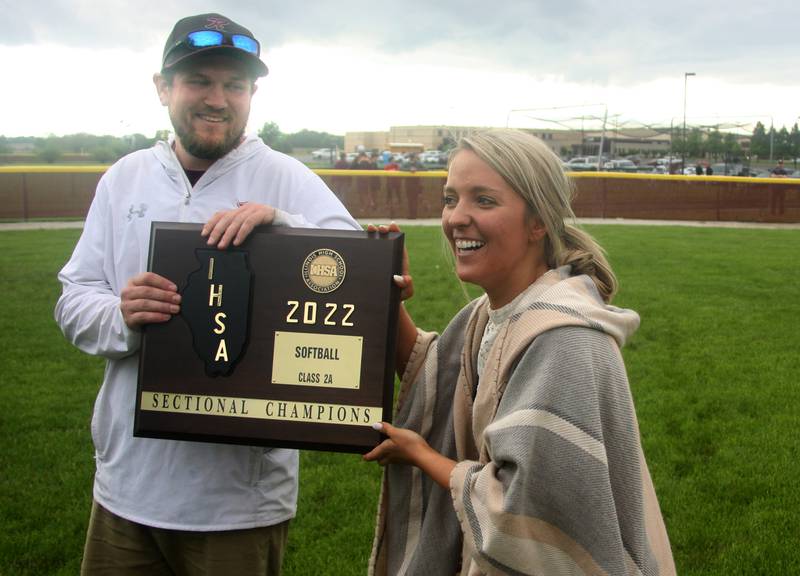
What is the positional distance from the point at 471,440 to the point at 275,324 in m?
0.59

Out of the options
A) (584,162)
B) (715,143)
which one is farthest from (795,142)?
(584,162)

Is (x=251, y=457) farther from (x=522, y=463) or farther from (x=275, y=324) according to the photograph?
(x=522, y=463)

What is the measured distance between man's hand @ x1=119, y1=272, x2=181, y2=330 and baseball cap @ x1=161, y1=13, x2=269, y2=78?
0.61m

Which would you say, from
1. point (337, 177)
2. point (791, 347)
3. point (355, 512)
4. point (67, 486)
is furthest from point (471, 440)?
point (337, 177)

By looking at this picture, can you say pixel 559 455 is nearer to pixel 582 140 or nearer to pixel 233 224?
pixel 233 224

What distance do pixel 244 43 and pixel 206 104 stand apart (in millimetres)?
199

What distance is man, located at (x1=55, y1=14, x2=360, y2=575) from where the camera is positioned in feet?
8.06

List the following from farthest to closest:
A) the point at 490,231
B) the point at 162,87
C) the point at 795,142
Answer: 1. the point at 795,142
2. the point at 162,87
3. the point at 490,231

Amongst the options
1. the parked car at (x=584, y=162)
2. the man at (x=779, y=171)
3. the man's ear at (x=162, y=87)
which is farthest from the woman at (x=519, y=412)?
the parked car at (x=584, y=162)

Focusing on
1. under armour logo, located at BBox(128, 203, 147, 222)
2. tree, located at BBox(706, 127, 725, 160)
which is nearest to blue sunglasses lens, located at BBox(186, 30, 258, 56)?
under armour logo, located at BBox(128, 203, 147, 222)

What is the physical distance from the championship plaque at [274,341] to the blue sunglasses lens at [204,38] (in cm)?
51

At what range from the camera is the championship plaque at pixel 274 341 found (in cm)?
236

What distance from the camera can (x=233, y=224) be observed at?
236 cm

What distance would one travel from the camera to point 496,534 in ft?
6.37
